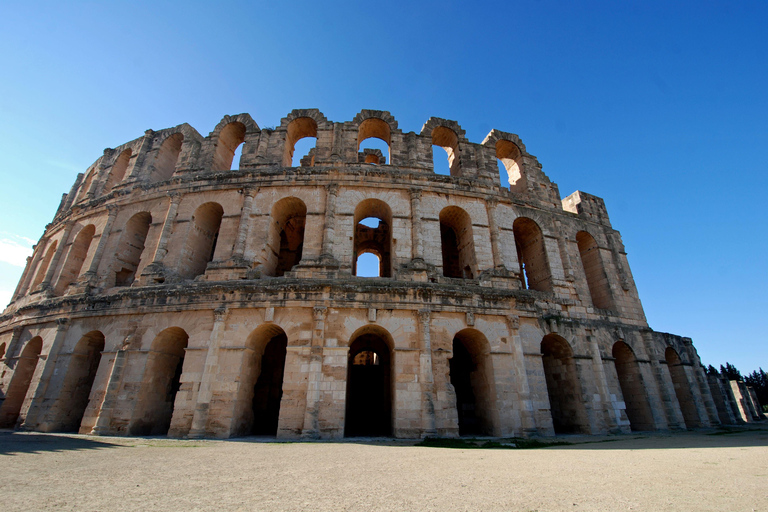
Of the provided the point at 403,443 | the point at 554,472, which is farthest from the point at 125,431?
the point at 554,472

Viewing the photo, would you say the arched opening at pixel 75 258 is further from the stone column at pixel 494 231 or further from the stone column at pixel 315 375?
the stone column at pixel 494 231

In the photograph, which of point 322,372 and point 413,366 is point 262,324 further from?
point 413,366

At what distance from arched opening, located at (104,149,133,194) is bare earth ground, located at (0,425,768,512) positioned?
15.1m

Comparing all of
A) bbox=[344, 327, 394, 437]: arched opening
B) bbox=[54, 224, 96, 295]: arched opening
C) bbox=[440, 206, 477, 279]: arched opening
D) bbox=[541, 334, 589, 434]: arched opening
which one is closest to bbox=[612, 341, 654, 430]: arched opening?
bbox=[541, 334, 589, 434]: arched opening

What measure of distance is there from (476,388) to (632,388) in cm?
787

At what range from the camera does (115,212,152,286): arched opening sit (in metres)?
16.3

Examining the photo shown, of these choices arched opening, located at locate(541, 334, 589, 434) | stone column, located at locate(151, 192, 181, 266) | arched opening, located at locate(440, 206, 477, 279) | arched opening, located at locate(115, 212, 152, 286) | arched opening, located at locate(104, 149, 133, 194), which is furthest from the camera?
arched opening, located at locate(104, 149, 133, 194)

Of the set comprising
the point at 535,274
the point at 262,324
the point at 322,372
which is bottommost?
the point at 322,372

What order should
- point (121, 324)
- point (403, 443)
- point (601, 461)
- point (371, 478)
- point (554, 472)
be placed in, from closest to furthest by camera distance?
point (371, 478) → point (554, 472) → point (601, 461) → point (403, 443) → point (121, 324)

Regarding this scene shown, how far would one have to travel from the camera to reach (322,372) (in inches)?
461

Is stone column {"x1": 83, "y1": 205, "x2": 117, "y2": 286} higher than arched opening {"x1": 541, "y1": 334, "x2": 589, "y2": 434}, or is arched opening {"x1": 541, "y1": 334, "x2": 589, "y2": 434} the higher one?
stone column {"x1": 83, "y1": 205, "x2": 117, "y2": 286}

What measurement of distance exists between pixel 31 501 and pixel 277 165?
46.6 ft

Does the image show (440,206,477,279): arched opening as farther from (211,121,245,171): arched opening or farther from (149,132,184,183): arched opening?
(149,132,184,183): arched opening

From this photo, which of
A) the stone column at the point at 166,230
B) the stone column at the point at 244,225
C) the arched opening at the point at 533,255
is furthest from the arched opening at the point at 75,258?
the arched opening at the point at 533,255
